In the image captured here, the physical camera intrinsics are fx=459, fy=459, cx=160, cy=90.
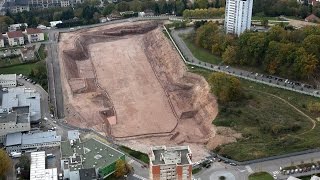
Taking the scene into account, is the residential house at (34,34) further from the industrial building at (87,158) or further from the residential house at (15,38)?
the industrial building at (87,158)

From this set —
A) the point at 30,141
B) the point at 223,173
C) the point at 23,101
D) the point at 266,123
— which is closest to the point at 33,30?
the point at 23,101

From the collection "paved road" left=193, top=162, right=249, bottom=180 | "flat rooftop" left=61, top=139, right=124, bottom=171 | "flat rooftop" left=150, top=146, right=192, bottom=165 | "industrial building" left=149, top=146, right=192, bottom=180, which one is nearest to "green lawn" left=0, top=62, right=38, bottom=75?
"flat rooftop" left=61, top=139, right=124, bottom=171

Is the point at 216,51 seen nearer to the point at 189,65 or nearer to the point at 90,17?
the point at 189,65

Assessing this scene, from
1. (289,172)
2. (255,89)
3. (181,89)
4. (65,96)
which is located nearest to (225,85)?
(255,89)

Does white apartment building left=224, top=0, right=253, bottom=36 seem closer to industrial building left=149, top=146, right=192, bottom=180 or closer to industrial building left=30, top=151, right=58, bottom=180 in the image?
industrial building left=30, top=151, right=58, bottom=180

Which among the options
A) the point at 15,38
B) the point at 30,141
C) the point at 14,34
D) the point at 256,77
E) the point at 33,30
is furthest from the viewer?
the point at 33,30

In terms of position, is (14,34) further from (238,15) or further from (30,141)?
(238,15)
